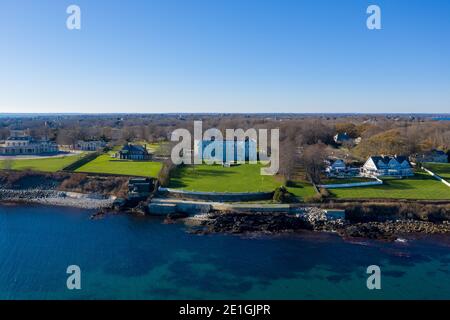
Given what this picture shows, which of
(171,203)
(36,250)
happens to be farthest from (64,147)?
(36,250)

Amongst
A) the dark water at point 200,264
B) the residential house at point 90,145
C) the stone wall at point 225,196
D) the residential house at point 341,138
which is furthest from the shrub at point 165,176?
the residential house at point 341,138

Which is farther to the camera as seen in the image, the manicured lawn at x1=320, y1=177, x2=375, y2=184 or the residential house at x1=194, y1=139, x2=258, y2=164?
the residential house at x1=194, y1=139, x2=258, y2=164

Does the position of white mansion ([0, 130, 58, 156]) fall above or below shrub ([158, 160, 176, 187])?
above

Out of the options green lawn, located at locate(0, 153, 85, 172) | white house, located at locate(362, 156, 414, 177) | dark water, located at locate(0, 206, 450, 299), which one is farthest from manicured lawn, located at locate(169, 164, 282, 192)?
green lawn, located at locate(0, 153, 85, 172)

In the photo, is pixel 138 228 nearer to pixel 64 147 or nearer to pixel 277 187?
pixel 277 187

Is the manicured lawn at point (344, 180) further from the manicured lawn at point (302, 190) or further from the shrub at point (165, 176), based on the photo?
the shrub at point (165, 176)

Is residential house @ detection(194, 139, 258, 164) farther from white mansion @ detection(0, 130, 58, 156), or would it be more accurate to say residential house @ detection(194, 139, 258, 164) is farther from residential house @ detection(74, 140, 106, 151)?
white mansion @ detection(0, 130, 58, 156)
